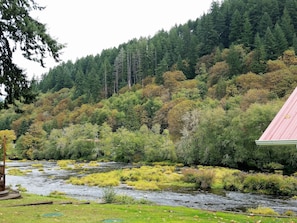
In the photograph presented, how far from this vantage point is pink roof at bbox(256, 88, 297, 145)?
20.7 feet

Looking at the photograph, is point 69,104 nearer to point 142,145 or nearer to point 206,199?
point 142,145

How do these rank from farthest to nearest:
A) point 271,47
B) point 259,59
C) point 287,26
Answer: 1. point 287,26
2. point 271,47
3. point 259,59

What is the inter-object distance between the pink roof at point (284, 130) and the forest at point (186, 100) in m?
40.2

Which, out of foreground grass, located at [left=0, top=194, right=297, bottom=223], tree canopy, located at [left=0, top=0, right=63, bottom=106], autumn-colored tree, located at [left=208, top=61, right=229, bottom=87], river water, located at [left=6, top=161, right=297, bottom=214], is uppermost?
autumn-colored tree, located at [left=208, top=61, right=229, bottom=87]

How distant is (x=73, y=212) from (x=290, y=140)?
10676 millimetres

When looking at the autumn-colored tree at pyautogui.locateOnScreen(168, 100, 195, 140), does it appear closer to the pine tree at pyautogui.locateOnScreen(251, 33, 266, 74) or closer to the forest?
the forest

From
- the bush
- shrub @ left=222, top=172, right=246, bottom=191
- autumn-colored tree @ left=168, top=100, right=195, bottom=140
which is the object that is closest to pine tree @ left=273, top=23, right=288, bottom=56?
autumn-colored tree @ left=168, top=100, right=195, bottom=140

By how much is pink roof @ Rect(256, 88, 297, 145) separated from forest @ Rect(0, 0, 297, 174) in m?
40.2

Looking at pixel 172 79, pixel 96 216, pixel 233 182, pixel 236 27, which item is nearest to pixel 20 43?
pixel 96 216

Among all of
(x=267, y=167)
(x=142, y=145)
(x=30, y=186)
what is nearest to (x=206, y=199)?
(x=30, y=186)

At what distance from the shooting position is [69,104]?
13325 centimetres

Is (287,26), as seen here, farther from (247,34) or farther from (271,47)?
(271,47)

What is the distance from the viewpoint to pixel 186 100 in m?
89.8

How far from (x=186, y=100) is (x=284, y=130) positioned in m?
83.5
